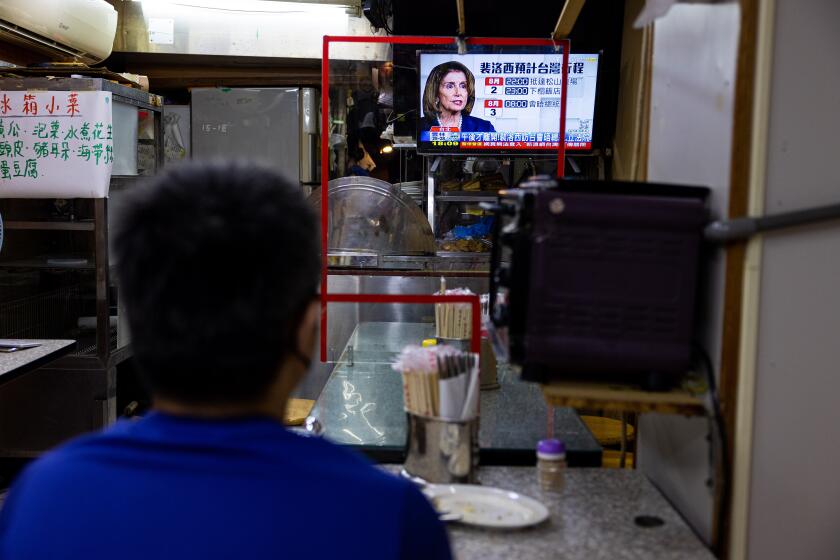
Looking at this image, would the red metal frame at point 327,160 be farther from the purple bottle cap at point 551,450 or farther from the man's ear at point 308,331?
the man's ear at point 308,331

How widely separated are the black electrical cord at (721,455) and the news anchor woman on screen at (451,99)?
3835mm

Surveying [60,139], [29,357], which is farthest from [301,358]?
[60,139]

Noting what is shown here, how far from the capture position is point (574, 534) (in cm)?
167

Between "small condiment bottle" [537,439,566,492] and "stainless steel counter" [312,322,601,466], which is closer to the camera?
"small condiment bottle" [537,439,566,492]

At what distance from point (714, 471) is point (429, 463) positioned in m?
0.65

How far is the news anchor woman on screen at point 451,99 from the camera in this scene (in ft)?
17.0

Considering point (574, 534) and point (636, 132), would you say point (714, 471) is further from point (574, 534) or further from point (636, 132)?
point (636, 132)

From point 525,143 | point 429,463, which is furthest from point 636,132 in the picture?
point 525,143

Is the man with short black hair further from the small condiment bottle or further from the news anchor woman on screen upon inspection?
the news anchor woman on screen

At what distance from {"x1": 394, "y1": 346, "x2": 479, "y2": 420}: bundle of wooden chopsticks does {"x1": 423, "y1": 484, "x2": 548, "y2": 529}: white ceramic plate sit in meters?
0.17

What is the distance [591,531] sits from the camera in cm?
169

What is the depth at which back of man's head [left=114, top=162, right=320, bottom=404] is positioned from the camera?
92cm

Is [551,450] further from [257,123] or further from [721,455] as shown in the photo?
[257,123]

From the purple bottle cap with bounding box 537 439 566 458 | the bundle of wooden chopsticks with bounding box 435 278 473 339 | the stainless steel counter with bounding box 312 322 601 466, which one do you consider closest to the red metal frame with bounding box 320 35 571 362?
the stainless steel counter with bounding box 312 322 601 466
